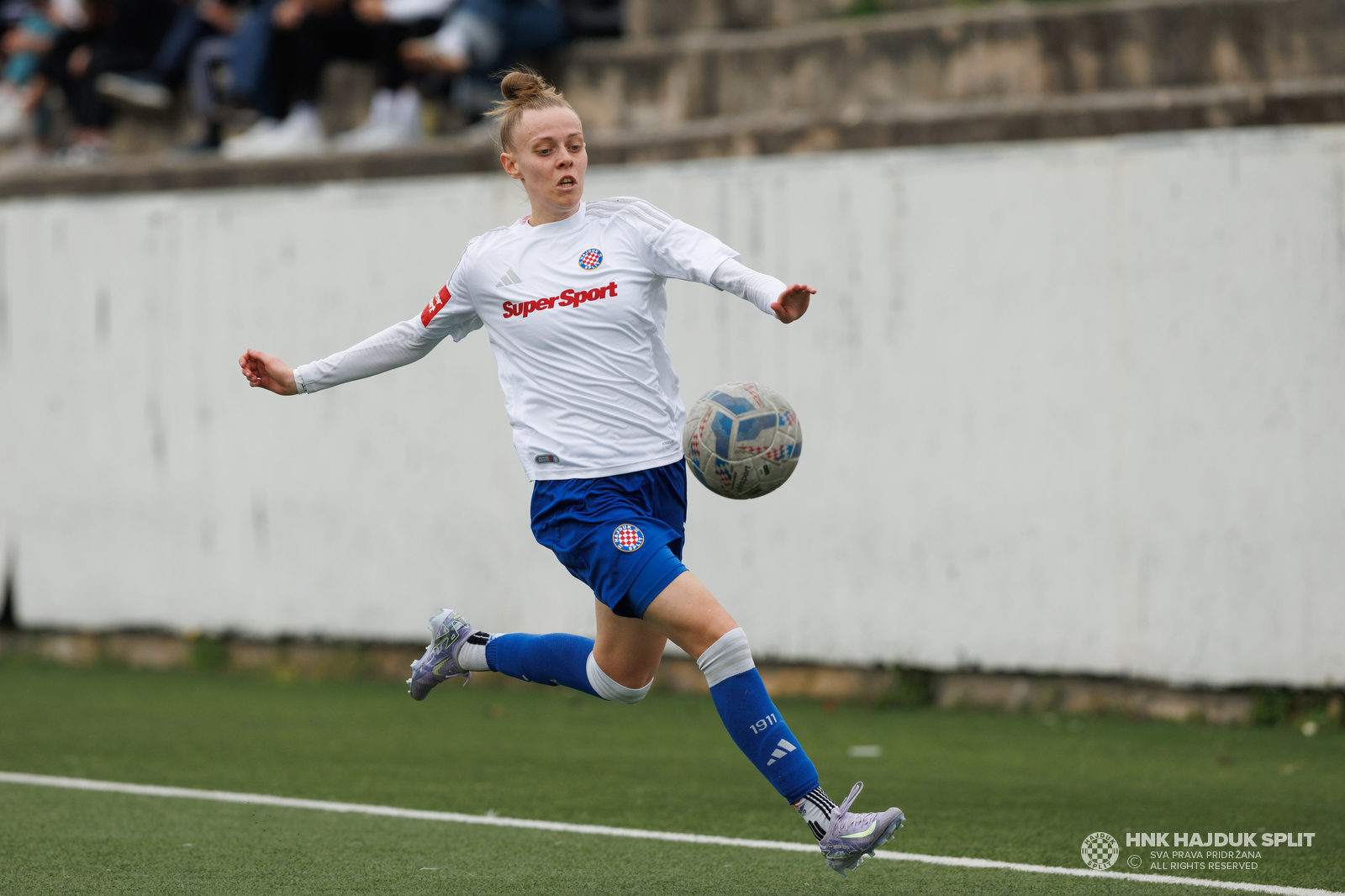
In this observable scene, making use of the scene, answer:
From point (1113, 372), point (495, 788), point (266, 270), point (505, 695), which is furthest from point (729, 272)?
point (266, 270)

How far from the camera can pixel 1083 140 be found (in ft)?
29.0

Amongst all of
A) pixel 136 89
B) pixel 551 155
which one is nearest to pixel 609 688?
pixel 551 155

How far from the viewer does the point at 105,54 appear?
13523 millimetres

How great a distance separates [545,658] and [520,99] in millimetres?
1974

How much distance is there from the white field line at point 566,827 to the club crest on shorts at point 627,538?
4.93ft

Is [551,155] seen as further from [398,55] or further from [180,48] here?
[180,48]

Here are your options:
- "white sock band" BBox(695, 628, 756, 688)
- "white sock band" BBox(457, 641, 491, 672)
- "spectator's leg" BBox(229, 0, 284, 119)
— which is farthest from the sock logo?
"spectator's leg" BBox(229, 0, 284, 119)

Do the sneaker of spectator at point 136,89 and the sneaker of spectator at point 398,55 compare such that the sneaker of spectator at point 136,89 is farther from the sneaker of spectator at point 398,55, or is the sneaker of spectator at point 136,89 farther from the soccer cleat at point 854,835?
the soccer cleat at point 854,835

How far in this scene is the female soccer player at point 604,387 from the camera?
498 cm

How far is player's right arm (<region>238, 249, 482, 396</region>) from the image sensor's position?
566 centimetres

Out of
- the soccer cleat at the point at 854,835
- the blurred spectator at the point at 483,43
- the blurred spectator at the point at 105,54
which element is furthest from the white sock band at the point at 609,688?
the blurred spectator at the point at 105,54

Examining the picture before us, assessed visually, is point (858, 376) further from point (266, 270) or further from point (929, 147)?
point (266, 270)

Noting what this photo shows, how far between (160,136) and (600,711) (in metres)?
6.89

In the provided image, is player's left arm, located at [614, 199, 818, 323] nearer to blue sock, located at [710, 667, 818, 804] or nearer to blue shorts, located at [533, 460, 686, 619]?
blue shorts, located at [533, 460, 686, 619]
